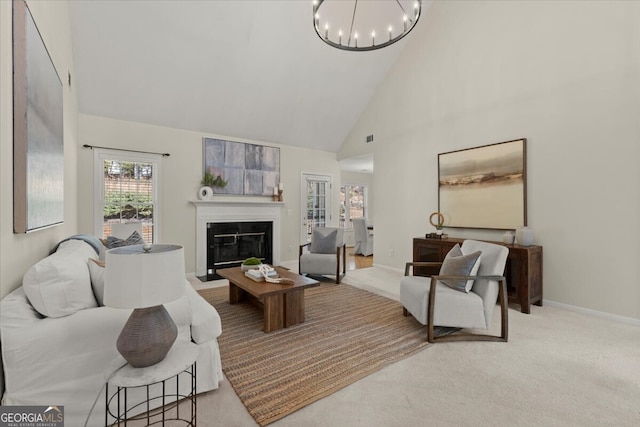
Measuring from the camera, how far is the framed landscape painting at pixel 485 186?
3.88 meters

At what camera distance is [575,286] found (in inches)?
135

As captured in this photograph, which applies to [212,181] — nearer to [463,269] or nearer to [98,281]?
[98,281]

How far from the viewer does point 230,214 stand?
554 cm

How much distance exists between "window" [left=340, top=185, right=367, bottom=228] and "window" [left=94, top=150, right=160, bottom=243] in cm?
545

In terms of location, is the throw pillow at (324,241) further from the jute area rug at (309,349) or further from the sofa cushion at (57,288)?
the sofa cushion at (57,288)

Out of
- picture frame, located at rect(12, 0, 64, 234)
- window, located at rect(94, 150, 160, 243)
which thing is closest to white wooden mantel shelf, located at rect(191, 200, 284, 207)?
window, located at rect(94, 150, 160, 243)

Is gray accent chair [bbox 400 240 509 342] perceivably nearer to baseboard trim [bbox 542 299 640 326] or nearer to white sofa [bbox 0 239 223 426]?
baseboard trim [bbox 542 299 640 326]

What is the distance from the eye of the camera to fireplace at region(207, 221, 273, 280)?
211 inches

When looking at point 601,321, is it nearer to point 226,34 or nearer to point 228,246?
point 228,246

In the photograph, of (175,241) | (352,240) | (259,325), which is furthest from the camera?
(352,240)

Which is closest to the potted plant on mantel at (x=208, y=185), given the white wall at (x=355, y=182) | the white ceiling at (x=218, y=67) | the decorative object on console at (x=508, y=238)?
the white ceiling at (x=218, y=67)

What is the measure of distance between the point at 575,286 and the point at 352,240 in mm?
5887

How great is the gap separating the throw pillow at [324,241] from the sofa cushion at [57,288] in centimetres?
356

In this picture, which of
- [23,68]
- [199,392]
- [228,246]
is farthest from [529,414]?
[228,246]
